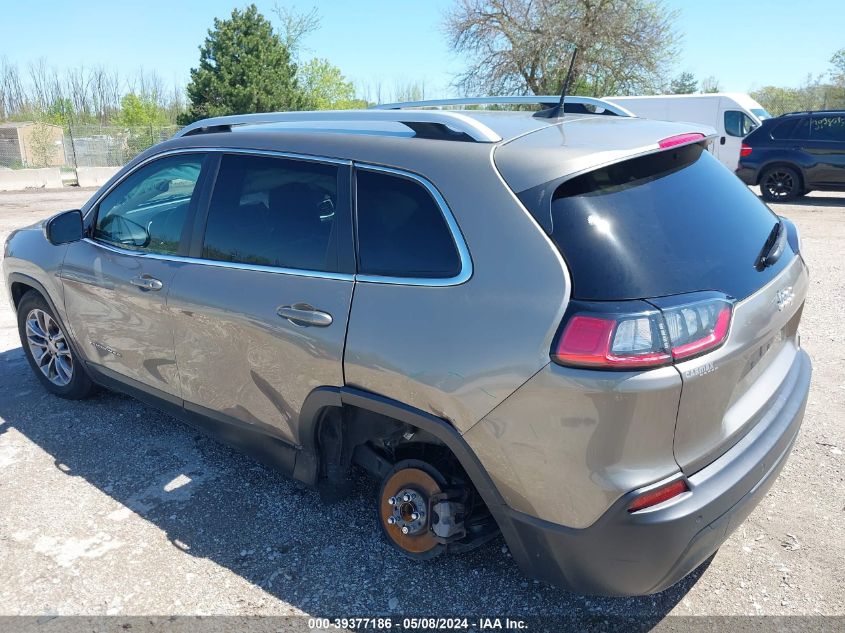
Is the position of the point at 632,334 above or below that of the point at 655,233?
below

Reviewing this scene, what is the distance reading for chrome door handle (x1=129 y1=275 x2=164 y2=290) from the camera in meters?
3.30

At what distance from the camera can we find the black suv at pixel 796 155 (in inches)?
516

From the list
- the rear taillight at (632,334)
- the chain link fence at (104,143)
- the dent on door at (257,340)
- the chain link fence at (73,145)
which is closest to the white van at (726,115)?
the dent on door at (257,340)

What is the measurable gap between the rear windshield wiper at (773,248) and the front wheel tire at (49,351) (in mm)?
3883

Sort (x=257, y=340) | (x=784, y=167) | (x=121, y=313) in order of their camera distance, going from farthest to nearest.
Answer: (x=784, y=167), (x=121, y=313), (x=257, y=340)

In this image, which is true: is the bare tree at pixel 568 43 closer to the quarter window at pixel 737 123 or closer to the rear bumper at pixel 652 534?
the quarter window at pixel 737 123

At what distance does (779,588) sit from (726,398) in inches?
40.5

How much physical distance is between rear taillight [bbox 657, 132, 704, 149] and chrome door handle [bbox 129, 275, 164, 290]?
240cm

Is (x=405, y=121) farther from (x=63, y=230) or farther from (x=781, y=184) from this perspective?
(x=781, y=184)

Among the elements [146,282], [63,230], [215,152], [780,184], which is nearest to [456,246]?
[215,152]

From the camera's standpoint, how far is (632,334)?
1937mm

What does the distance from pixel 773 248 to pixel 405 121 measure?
60.0 inches

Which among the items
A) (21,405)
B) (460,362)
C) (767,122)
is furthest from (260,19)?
(460,362)

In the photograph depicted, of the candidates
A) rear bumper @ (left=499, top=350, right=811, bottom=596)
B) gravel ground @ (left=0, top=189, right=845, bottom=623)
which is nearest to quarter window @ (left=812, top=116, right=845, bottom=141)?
gravel ground @ (left=0, top=189, right=845, bottom=623)
